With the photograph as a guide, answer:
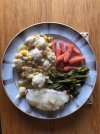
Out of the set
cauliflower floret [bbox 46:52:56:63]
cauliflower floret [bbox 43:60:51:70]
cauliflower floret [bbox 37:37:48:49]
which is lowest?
cauliflower floret [bbox 43:60:51:70]

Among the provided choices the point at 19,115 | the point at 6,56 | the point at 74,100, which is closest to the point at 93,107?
the point at 74,100

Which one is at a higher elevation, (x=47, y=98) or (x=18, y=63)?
(x=18, y=63)

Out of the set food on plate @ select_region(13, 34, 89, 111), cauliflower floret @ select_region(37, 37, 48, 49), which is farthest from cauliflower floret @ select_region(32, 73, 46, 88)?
cauliflower floret @ select_region(37, 37, 48, 49)

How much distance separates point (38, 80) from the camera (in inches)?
51.7

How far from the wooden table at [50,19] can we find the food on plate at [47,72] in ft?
0.30

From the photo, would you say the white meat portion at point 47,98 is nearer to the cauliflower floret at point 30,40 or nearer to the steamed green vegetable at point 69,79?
the steamed green vegetable at point 69,79

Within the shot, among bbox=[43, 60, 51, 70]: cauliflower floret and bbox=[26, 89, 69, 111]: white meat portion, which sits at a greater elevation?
bbox=[43, 60, 51, 70]: cauliflower floret

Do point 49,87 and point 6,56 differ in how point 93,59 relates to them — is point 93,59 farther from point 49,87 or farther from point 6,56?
point 6,56

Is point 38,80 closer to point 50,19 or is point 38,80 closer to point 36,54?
point 36,54

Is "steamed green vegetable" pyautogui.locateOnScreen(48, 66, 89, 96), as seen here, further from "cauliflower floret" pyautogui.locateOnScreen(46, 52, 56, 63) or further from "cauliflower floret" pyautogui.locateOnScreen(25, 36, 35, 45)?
"cauliflower floret" pyautogui.locateOnScreen(25, 36, 35, 45)

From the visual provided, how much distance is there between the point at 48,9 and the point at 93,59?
0.29 m

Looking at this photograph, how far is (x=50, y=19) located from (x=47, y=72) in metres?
0.24

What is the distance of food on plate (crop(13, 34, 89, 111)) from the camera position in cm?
132

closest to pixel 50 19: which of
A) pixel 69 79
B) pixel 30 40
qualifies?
pixel 30 40
